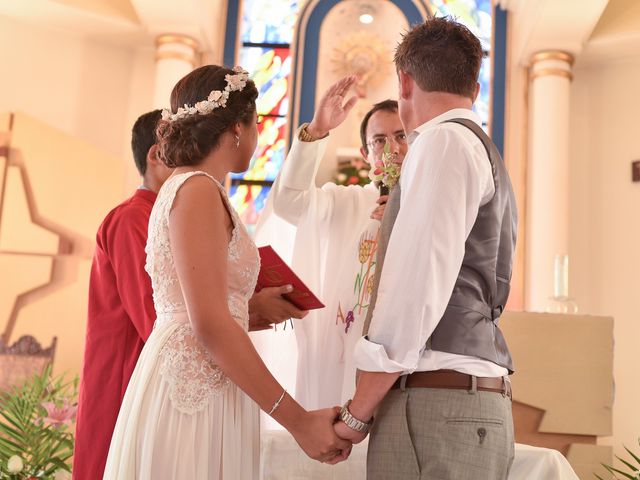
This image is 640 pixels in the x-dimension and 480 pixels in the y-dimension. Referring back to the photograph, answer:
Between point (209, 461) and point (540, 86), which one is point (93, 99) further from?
point (209, 461)

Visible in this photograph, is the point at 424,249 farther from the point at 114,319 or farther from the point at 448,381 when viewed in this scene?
the point at 114,319

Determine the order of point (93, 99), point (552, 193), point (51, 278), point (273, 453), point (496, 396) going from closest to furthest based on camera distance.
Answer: point (496, 396) < point (273, 453) < point (51, 278) < point (552, 193) < point (93, 99)

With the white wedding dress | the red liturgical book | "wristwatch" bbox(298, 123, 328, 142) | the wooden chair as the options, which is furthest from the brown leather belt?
the wooden chair

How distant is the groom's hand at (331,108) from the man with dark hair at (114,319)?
2.86 feet

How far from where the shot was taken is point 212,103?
220 centimetres

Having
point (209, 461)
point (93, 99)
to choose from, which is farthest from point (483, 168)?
point (93, 99)

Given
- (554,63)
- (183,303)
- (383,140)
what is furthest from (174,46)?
(183,303)

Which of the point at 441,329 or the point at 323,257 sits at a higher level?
the point at 323,257

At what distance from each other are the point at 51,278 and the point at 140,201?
448 centimetres

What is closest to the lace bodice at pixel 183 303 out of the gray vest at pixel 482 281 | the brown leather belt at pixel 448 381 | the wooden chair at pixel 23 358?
the gray vest at pixel 482 281

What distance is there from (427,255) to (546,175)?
5.94 metres

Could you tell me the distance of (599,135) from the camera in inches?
307

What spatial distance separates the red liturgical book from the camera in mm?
2359

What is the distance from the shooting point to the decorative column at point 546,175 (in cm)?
732
